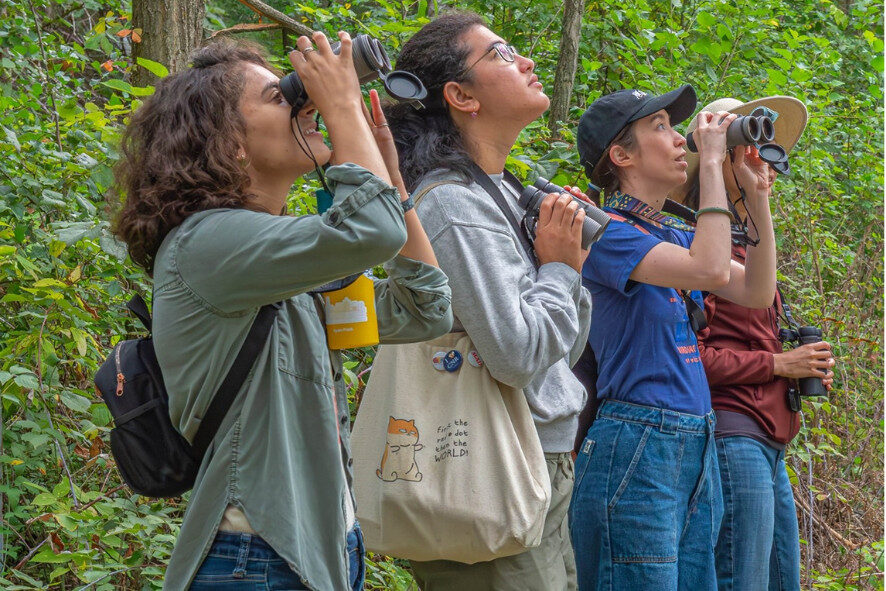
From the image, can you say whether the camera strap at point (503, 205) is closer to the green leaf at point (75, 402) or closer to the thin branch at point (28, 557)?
the green leaf at point (75, 402)

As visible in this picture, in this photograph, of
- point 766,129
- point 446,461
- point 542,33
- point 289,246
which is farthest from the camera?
point 542,33

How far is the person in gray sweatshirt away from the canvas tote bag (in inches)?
3.2

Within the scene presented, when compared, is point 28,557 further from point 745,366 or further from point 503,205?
point 745,366

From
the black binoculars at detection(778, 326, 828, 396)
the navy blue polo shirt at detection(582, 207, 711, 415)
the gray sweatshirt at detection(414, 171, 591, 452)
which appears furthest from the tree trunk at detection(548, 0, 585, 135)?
the gray sweatshirt at detection(414, 171, 591, 452)

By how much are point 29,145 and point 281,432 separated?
2.58 meters

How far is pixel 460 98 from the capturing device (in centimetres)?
264

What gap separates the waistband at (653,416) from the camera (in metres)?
2.76

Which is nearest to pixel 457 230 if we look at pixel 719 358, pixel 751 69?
pixel 719 358

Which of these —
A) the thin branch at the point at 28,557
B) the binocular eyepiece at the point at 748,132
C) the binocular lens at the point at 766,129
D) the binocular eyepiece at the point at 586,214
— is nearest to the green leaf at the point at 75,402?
the thin branch at the point at 28,557

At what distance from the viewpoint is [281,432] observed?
1.66 m

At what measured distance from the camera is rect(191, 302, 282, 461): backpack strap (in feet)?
5.55

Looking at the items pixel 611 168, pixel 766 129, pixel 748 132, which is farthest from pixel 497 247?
pixel 766 129

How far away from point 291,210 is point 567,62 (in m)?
2.50

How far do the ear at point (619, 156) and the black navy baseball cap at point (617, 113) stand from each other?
0.03m
